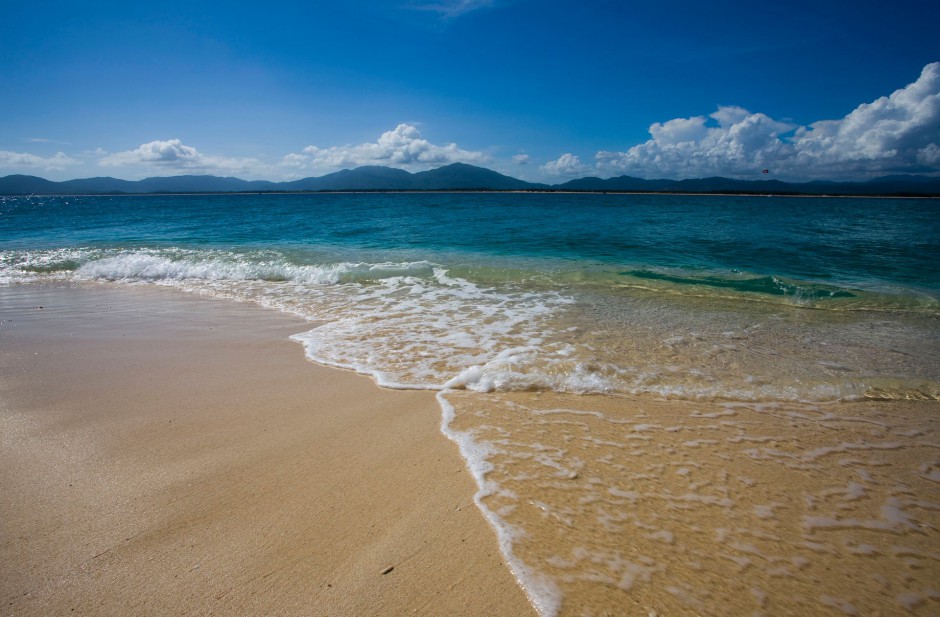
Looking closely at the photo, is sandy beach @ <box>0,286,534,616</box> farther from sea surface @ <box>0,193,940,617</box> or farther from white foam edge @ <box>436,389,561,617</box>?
sea surface @ <box>0,193,940,617</box>

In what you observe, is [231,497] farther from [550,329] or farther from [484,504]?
[550,329]

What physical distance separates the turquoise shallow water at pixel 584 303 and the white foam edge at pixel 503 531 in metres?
1.23

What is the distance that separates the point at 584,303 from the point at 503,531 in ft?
22.5

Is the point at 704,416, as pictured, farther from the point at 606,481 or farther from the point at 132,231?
the point at 132,231

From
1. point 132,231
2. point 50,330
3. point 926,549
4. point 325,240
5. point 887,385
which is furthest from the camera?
point 132,231

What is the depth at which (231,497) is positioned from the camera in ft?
9.71

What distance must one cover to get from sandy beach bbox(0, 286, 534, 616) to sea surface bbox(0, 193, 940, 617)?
442 millimetres

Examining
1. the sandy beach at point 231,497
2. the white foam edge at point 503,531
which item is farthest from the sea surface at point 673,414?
the sandy beach at point 231,497

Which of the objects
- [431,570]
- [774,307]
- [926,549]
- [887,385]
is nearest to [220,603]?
[431,570]

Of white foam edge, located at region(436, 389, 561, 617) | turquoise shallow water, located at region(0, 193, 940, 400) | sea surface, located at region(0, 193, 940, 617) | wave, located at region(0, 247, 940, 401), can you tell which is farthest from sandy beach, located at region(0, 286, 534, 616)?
turquoise shallow water, located at region(0, 193, 940, 400)

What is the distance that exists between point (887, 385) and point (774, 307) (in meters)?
4.39

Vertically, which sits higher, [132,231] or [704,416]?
[132,231]

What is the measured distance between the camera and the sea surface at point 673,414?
95.0 inches

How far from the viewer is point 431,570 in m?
2.36
